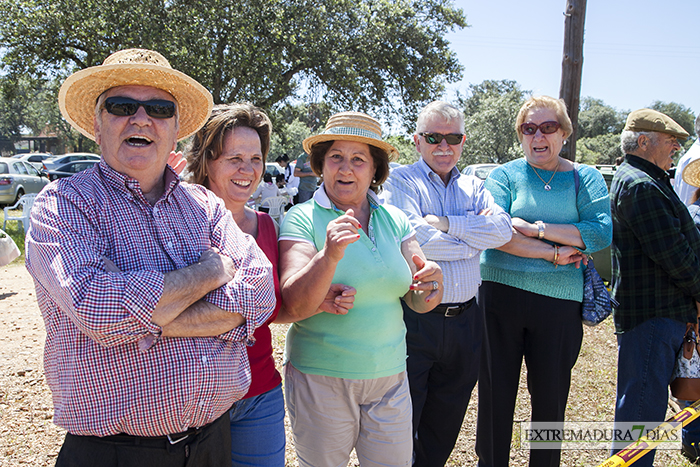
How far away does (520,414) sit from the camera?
4.18 m

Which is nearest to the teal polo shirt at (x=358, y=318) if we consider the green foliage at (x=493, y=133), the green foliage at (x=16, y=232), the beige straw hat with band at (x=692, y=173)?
the beige straw hat with band at (x=692, y=173)

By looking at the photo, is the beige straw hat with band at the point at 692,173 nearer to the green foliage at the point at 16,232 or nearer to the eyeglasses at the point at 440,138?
the eyeglasses at the point at 440,138

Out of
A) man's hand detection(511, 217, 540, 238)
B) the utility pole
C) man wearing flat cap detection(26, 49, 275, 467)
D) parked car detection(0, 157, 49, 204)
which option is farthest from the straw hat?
parked car detection(0, 157, 49, 204)

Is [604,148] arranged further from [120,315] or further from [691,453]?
[120,315]

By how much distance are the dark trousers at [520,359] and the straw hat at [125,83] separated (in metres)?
2.21

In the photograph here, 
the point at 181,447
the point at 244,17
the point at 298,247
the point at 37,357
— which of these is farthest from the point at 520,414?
the point at 244,17

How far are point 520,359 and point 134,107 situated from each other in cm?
269

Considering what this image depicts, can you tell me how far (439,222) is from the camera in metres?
2.99

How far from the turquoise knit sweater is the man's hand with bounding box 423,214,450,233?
0.55 m

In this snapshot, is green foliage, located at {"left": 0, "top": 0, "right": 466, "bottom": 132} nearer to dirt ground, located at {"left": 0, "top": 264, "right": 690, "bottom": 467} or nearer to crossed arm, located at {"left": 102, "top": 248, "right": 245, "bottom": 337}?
dirt ground, located at {"left": 0, "top": 264, "right": 690, "bottom": 467}

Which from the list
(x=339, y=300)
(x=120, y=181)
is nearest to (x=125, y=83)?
(x=120, y=181)

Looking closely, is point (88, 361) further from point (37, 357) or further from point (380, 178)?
point (37, 357)

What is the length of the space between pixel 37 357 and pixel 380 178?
4252mm

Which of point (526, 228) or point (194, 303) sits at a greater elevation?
point (526, 228)
